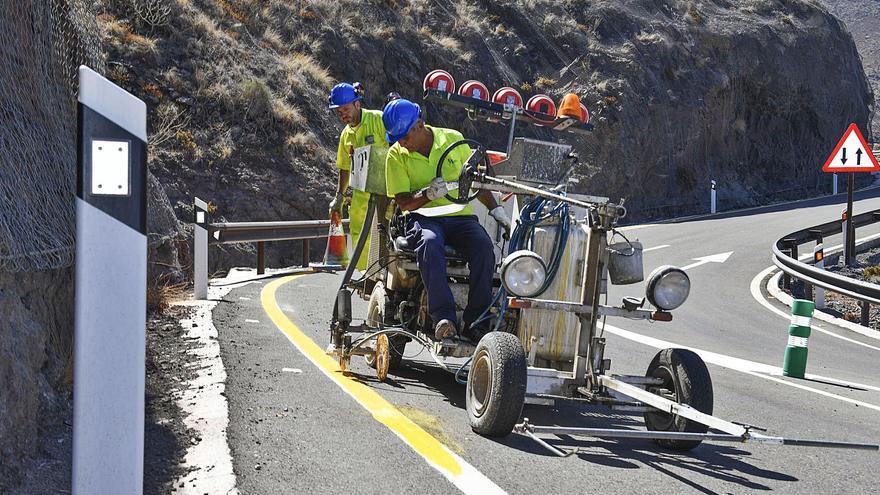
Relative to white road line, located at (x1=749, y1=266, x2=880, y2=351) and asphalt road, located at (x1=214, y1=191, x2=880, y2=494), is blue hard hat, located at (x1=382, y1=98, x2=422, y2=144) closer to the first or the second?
asphalt road, located at (x1=214, y1=191, x2=880, y2=494)

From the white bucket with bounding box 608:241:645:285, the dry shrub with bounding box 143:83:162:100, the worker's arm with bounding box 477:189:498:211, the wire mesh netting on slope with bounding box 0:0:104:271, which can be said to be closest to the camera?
the wire mesh netting on slope with bounding box 0:0:104:271

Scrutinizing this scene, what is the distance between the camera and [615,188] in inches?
1410

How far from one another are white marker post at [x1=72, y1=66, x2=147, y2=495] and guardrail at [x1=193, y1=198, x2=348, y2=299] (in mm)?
8223

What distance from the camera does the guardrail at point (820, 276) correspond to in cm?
1220

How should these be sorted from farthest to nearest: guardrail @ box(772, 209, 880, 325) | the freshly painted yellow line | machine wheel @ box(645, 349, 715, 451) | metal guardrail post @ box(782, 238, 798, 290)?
metal guardrail post @ box(782, 238, 798, 290), guardrail @ box(772, 209, 880, 325), machine wheel @ box(645, 349, 715, 451), the freshly painted yellow line

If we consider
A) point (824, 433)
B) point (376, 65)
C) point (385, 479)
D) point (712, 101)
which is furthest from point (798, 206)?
point (385, 479)

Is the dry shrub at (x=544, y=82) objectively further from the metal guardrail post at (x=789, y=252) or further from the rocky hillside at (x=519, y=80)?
the metal guardrail post at (x=789, y=252)

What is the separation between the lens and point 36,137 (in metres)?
4.70

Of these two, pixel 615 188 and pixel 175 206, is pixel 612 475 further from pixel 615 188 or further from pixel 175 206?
pixel 615 188

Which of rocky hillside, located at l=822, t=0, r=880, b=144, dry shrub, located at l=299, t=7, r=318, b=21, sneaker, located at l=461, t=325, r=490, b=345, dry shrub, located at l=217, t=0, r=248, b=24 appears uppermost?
rocky hillside, located at l=822, t=0, r=880, b=144

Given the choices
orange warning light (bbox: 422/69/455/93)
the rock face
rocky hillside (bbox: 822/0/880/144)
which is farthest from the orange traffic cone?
rocky hillside (bbox: 822/0/880/144)

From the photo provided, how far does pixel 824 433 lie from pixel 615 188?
30.2 m

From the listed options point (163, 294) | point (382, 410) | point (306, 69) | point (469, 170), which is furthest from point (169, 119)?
point (382, 410)

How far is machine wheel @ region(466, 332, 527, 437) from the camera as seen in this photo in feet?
16.3
